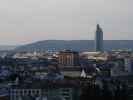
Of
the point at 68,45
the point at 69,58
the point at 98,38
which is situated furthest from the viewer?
the point at 68,45

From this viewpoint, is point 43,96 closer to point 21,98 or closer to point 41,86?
point 21,98

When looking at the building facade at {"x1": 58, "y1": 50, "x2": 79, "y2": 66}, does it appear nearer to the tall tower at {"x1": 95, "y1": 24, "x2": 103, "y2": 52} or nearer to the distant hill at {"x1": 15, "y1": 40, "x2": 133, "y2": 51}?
the tall tower at {"x1": 95, "y1": 24, "x2": 103, "y2": 52}

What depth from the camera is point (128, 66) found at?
22859mm

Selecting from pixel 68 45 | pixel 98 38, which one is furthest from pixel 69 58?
pixel 68 45

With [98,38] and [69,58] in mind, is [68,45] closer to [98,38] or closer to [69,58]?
[98,38]

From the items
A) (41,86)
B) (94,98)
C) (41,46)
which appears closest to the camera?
(94,98)

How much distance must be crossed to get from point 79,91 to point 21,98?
175 cm

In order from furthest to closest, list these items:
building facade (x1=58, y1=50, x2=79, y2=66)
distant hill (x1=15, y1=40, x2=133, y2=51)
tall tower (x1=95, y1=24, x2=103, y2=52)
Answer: distant hill (x1=15, y1=40, x2=133, y2=51) < tall tower (x1=95, y1=24, x2=103, y2=52) < building facade (x1=58, y1=50, x2=79, y2=66)

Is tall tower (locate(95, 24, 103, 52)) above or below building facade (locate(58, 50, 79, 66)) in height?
above

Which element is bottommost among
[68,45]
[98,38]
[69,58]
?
[69,58]

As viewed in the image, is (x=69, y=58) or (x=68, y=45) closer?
(x=69, y=58)

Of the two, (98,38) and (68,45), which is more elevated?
(98,38)

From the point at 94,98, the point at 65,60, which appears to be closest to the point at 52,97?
the point at 94,98

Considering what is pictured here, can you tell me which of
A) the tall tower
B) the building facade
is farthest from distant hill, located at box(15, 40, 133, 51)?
the building facade
